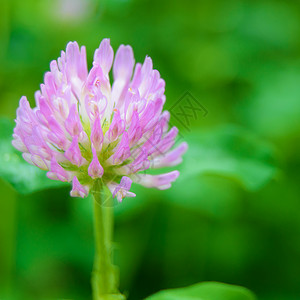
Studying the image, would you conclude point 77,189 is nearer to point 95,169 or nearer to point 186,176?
point 95,169

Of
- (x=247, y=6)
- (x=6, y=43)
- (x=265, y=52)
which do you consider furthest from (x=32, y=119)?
(x=247, y=6)

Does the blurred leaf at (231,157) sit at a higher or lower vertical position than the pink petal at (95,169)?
higher

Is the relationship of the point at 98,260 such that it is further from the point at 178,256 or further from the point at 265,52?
the point at 265,52

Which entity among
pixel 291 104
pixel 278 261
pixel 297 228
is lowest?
pixel 278 261

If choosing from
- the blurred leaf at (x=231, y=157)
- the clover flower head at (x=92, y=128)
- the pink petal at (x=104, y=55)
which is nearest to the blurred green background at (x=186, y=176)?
the blurred leaf at (x=231, y=157)

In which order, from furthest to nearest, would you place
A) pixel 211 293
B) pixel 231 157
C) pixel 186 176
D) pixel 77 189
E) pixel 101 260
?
pixel 231 157 < pixel 186 176 < pixel 211 293 < pixel 101 260 < pixel 77 189

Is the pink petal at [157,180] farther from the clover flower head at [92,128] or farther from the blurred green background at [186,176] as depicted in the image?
the blurred green background at [186,176]

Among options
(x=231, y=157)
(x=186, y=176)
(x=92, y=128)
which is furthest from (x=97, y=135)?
(x=231, y=157)
